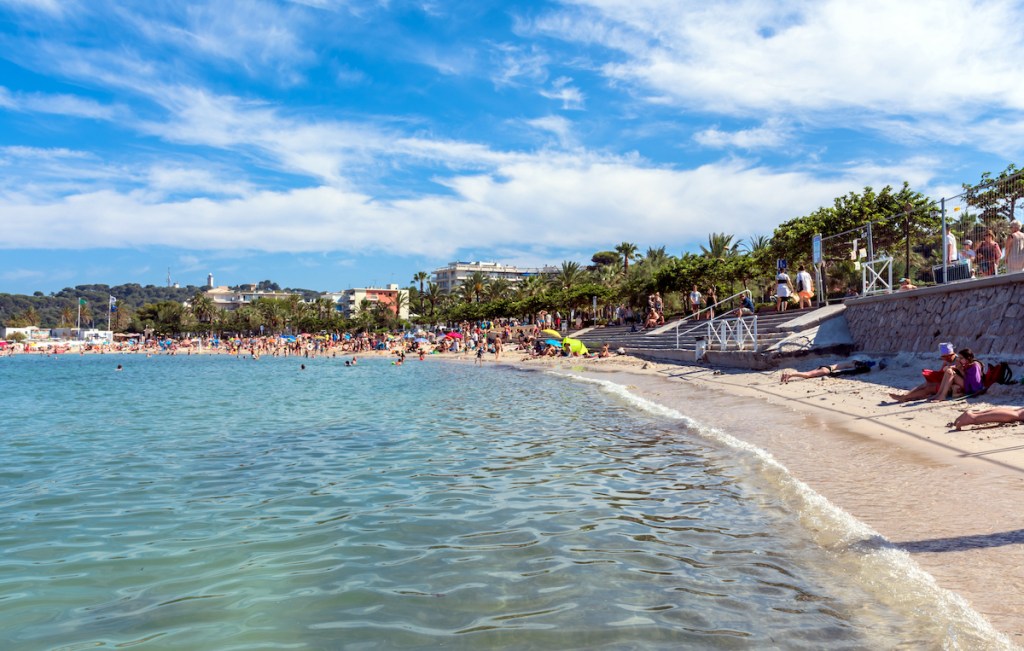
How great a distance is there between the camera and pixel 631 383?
21.0 m

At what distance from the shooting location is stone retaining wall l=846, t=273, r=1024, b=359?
1104 cm

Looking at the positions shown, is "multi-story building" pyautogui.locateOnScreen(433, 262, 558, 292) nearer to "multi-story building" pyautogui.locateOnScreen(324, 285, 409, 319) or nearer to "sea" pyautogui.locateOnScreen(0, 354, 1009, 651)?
"multi-story building" pyautogui.locateOnScreen(324, 285, 409, 319)

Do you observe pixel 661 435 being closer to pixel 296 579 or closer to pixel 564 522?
pixel 564 522

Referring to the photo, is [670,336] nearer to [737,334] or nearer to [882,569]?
[737,334]

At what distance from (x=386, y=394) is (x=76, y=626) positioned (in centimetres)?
1724

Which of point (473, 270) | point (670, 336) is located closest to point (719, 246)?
point (670, 336)

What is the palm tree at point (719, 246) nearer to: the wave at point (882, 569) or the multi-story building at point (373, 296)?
the wave at point (882, 569)

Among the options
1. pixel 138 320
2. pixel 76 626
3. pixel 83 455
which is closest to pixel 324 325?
pixel 138 320

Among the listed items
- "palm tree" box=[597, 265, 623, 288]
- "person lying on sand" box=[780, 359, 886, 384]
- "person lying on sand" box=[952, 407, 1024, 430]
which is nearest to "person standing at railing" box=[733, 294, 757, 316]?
"person lying on sand" box=[780, 359, 886, 384]

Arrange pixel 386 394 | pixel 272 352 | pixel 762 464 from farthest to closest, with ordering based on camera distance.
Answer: pixel 272 352, pixel 386 394, pixel 762 464

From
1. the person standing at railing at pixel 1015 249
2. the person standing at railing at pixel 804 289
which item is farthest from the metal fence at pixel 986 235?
the person standing at railing at pixel 804 289

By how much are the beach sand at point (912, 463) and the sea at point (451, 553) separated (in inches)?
9.3

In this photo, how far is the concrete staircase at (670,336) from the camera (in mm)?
20831

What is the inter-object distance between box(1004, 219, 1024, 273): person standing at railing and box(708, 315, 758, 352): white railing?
7741 millimetres
